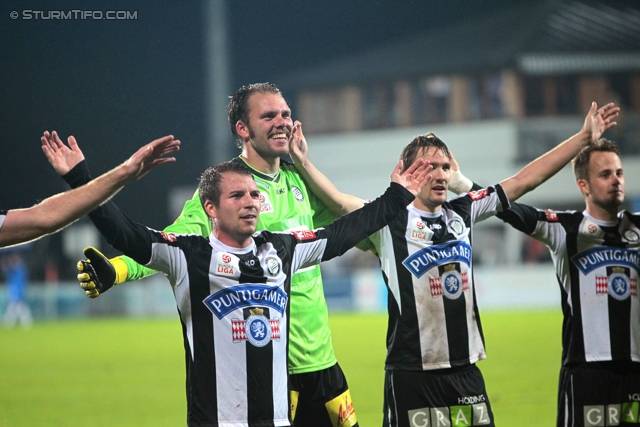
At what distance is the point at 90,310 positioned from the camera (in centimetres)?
2827

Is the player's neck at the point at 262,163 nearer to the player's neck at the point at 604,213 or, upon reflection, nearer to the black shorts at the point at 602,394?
the player's neck at the point at 604,213

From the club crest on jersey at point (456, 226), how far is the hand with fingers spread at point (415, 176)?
1.61ft

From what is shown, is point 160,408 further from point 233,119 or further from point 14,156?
point 14,156

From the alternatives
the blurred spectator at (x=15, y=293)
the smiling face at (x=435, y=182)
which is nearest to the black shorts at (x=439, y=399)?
the smiling face at (x=435, y=182)

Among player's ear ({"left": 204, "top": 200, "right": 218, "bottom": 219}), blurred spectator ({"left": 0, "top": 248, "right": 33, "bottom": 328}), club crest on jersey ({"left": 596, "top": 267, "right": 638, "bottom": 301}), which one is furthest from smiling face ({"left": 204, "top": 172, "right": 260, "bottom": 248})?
blurred spectator ({"left": 0, "top": 248, "right": 33, "bottom": 328})

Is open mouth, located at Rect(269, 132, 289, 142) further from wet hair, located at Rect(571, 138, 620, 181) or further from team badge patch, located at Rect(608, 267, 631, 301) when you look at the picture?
team badge patch, located at Rect(608, 267, 631, 301)

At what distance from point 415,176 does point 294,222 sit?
0.85m

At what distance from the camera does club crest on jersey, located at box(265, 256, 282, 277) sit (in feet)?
14.2

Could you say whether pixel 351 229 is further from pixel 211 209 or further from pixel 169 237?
pixel 169 237

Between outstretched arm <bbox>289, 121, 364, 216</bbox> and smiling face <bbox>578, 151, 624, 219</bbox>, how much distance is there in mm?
1476

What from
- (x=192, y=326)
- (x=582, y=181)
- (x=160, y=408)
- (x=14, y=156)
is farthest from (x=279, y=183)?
(x=14, y=156)

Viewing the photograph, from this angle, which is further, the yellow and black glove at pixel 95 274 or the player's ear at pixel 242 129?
the player's ear at pixel 242 129

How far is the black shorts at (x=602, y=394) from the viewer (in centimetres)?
504

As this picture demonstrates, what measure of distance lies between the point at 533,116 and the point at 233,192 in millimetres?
29687
